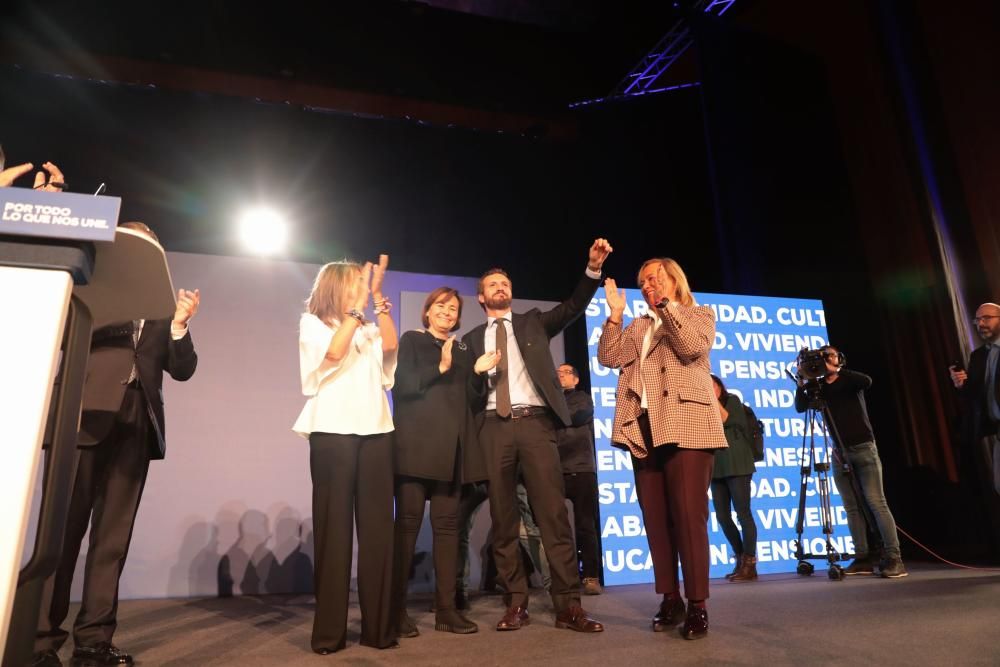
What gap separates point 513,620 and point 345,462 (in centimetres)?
97

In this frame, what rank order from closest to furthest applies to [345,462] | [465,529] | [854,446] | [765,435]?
[345,462], [465,529], [854,446], [765,435]

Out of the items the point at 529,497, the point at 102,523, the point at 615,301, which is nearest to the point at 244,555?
the point at 102,523

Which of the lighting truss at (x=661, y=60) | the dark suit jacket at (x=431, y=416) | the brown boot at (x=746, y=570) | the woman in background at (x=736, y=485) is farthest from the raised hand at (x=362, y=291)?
the lighting truss at (x=661, y=60)

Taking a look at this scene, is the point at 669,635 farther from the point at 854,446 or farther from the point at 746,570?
the point at 854,446

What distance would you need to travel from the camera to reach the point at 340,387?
2.58m

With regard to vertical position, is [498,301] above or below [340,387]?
above

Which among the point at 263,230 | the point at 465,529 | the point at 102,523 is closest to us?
the point at 102,523

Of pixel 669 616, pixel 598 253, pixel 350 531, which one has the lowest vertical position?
pixel 669 616

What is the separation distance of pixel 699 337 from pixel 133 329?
83.0 inches

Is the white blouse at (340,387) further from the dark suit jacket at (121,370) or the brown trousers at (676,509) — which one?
the brown trousers at (676,509)

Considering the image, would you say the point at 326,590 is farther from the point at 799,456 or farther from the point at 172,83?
the point at 172,83

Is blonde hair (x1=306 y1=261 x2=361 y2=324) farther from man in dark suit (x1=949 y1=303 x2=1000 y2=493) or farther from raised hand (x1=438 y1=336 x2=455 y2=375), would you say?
man in dark suit (x1=949 y1=303 x2=1000 y2=493)

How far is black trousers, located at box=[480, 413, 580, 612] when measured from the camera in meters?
2.77

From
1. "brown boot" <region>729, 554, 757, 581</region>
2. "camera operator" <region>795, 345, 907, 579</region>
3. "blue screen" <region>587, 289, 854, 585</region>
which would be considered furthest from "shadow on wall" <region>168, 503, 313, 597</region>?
"camera operator" <region>795, 345, 907, 579</region>
